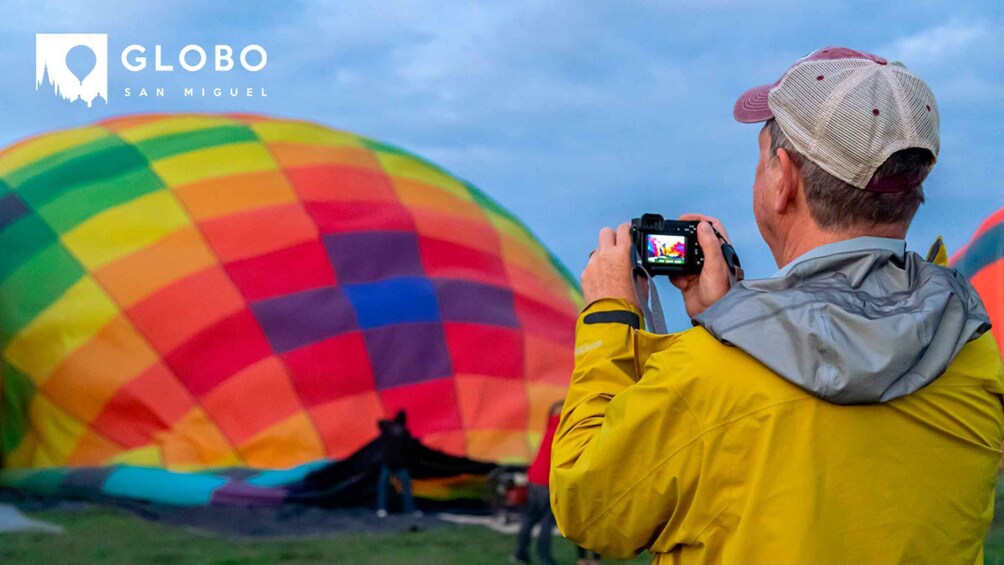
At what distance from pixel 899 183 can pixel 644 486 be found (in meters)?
0.40

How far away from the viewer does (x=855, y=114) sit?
3.73 ft

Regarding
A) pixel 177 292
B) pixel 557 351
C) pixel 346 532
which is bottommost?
pixel 346 532

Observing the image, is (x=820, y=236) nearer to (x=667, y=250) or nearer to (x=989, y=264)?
(x=667, y=250)

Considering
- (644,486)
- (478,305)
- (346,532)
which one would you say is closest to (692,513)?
(644,486)

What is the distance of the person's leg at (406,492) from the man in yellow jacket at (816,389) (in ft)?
19.3

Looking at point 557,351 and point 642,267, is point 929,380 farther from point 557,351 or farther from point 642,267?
point 557,351

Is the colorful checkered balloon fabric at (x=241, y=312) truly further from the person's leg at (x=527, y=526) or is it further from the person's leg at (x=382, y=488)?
the person's leg at (x=527, y=526)

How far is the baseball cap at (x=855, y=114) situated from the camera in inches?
44.4

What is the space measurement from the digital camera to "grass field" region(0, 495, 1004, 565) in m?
4.52

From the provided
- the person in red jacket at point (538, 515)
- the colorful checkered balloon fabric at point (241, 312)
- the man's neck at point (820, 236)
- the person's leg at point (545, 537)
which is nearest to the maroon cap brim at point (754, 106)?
the man's neck at point (820, 236)

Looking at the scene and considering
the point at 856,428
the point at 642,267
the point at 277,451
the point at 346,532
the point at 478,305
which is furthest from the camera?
the point at 478,305

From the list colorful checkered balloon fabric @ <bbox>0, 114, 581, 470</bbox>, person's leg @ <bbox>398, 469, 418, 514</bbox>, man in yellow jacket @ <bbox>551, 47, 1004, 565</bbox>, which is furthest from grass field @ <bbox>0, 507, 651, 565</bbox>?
man in yellow jacket @ <bbox>551, 47, 1004, 565</bbox>

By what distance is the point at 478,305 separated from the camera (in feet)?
26.3

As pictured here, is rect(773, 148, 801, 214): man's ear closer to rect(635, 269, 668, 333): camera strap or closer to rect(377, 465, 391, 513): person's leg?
rect(635, 269, 668, 333): camera strap
